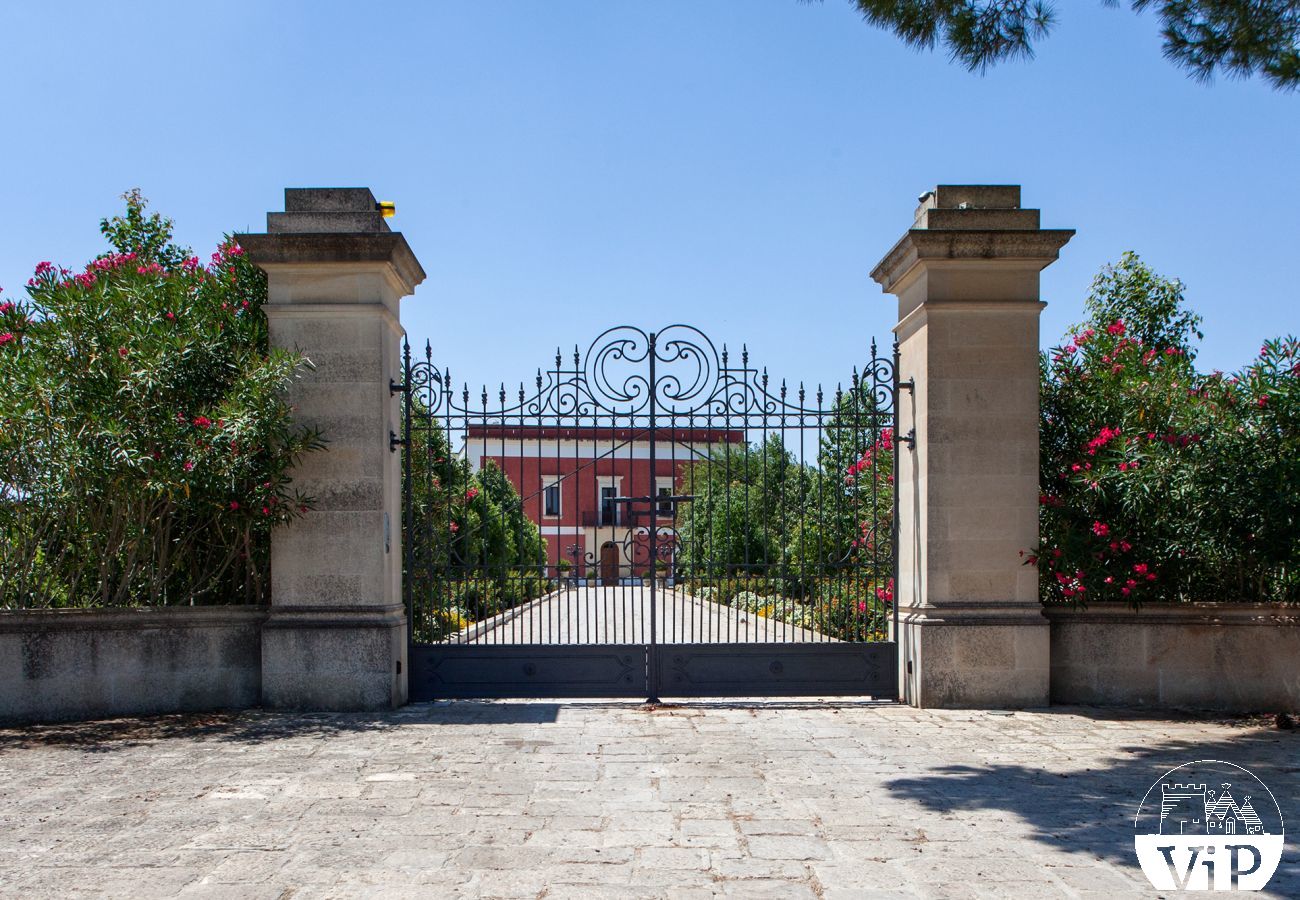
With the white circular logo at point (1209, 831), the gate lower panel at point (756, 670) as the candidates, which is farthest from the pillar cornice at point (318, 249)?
the white circular logo at point (1209, 831)

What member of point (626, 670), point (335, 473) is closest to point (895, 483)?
point (626, 670)

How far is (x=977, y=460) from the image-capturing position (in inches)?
324

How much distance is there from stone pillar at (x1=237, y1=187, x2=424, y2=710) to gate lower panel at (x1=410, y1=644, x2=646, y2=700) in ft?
1.02

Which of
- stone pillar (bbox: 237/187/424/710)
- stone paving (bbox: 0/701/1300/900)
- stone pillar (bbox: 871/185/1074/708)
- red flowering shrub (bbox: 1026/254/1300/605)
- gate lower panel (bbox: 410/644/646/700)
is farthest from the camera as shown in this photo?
gate lower panel (bbox: 410/644/646/700)

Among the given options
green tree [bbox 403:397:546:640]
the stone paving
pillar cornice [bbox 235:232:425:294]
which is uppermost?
pillar cornice [bbox 235:232:425:294]

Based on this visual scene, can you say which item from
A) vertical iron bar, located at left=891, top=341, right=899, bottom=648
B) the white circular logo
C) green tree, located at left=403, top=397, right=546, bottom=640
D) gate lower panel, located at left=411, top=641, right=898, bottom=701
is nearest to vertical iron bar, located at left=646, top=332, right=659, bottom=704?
gate lower panel, located at left=411, top=641, right=898, bottom=701

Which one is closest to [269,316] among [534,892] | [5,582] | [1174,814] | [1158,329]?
[5,582]

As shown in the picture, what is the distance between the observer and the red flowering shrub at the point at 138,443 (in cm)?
749

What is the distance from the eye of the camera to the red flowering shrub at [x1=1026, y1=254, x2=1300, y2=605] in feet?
24.4

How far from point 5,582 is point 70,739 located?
1614 mm

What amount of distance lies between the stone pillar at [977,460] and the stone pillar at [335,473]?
4.22 metres

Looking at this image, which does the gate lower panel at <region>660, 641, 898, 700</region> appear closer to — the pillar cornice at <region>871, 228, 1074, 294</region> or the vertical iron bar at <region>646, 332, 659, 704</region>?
the vertical iron bar at <region>646, 332, 659, 704</region>

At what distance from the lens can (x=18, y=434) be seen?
293 inches

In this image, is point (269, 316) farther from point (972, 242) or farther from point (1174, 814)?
point (1174, 814)
